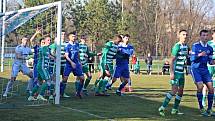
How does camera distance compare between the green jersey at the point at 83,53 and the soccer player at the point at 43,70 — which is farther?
the green jersey at the point at 83,53

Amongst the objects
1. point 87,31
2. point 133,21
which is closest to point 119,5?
point 133,21

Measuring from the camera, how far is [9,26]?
45.0ft

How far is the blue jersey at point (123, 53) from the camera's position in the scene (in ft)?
54.4

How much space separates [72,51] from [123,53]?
2.19 m

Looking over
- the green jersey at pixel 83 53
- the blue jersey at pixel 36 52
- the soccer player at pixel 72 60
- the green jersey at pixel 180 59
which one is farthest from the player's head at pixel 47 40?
the green jersey at pixel 180 59

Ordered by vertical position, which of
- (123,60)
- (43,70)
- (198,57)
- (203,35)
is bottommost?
(43,70)

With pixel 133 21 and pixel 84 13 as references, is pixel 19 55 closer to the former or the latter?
pixel 84 13

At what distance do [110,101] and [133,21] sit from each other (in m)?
59.2

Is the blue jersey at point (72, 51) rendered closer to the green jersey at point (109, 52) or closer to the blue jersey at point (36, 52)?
the blue jersey at point (36, 52)

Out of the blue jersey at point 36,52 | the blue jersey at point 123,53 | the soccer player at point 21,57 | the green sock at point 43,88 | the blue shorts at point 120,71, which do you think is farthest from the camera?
the blue shorts at point 120,71

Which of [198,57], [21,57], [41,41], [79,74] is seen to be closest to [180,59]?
[198,57]

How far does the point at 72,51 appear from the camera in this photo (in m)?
15.3

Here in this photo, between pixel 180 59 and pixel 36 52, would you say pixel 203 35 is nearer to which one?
pixel 180 59

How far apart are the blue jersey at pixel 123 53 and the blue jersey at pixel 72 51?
71.3 inches
